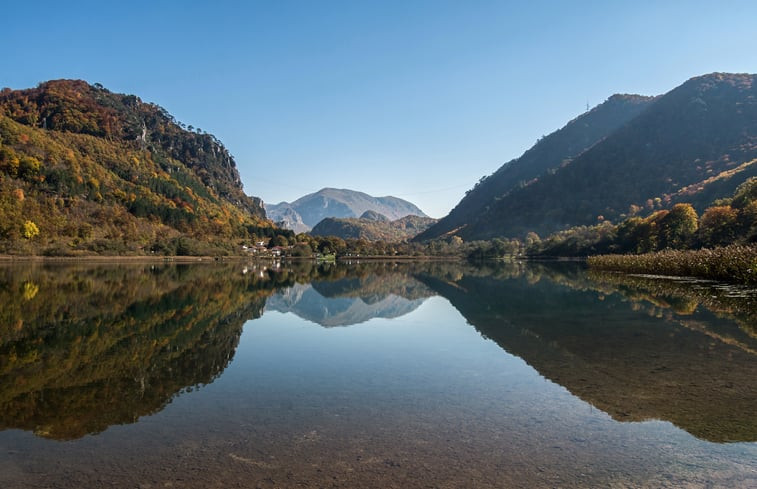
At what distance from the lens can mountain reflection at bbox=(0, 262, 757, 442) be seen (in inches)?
327

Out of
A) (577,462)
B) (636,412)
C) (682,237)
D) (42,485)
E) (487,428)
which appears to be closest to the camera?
(42,485)

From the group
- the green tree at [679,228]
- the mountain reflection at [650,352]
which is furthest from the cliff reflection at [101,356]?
the green tree at [679,228]

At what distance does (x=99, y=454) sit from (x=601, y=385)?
9.23 meters

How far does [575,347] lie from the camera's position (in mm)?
14219

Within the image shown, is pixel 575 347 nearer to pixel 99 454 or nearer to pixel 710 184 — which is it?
pixel 99 454

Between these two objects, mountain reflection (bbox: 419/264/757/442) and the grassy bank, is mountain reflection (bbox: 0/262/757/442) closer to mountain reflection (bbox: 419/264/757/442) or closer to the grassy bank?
mountain reflection (bbox: 419/264/757/442)

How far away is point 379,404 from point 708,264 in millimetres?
40841

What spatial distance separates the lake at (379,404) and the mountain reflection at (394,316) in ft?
0.25

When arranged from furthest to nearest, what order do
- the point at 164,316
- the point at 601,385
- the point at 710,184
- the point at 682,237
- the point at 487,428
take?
1. the point at 710,184
2. the point at 682,237
3. the point at 164,316
4. the point at 601,385
5. the point at 487,428

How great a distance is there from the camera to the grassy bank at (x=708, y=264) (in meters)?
33.4

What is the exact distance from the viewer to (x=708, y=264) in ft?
128

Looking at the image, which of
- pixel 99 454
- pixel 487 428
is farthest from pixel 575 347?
pixel 99 454

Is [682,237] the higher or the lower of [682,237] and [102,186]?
the lower

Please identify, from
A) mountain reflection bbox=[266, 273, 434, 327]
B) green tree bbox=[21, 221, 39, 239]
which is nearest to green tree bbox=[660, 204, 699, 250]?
mountain reflection bbox=[266, 273, 434, 327]
